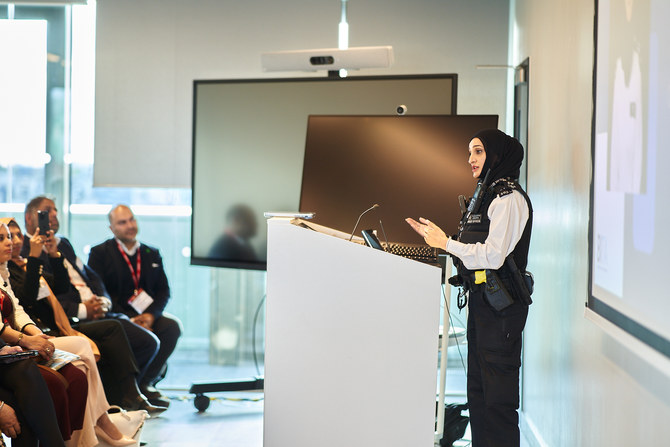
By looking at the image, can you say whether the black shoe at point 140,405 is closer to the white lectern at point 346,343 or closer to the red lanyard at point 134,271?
the red lanyard at point 134,271

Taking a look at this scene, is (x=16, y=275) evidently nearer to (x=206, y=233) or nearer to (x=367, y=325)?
(x=206, y=233)

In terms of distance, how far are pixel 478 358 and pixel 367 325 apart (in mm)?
749

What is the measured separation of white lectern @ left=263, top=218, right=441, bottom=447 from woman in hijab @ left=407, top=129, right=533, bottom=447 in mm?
541

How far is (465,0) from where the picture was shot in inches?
196

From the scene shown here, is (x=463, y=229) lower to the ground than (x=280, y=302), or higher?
higher

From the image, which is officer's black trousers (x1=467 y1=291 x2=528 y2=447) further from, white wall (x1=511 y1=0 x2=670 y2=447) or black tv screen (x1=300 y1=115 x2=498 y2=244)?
black tv screen (x1=300 y1=115 x2=498 y2=244)

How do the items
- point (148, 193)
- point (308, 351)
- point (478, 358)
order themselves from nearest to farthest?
point (308, 351)
point (478, 358)
point (148, 193)

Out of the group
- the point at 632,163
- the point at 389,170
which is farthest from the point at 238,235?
the point at 632,163

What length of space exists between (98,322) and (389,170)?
1.89 meters

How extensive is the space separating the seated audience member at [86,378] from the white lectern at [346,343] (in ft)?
3.34

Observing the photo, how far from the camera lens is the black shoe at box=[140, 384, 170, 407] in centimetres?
452

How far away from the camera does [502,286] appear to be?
2758 mm

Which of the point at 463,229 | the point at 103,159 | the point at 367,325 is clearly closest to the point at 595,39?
the point at 463,229

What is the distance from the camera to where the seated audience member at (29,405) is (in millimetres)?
3074
